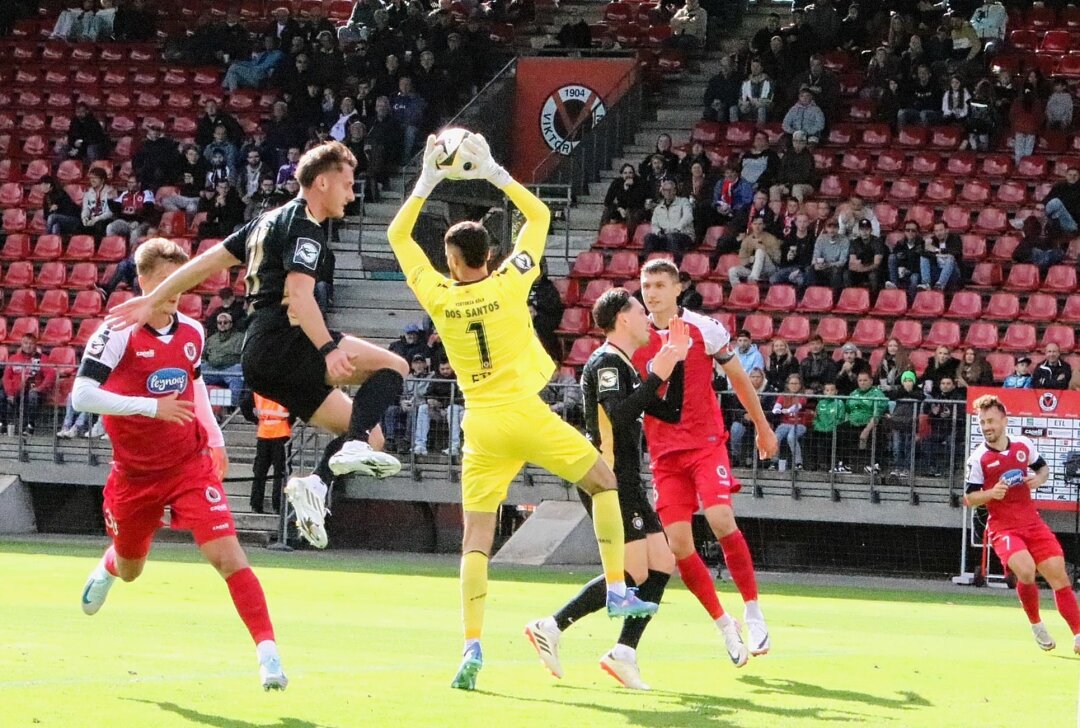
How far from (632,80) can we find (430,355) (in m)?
8.43

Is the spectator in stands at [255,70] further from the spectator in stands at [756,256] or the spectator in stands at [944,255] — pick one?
the spectator in stands at [944,255]

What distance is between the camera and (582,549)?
19406mm

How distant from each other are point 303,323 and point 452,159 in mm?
1138

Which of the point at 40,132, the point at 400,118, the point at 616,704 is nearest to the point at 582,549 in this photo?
the point at 400,118

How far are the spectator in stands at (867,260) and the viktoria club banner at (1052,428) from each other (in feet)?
12.9

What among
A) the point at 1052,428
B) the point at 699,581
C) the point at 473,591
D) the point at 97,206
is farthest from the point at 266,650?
the point at 97,206

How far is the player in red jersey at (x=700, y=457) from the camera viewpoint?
999 centimetres

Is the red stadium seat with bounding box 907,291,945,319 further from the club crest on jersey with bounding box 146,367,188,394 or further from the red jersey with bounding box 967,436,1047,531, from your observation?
the club crest on jersey with bounding box 146,367,188,394

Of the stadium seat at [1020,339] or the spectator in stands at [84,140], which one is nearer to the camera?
the stadium seat at [1020,339]

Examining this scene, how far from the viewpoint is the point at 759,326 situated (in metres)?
21.7

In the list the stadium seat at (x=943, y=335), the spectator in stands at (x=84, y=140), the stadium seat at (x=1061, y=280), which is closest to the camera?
the stadium seat at (x=943, y=335)

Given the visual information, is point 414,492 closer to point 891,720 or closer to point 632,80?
point 632,80

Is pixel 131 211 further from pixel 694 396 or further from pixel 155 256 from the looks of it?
pixel 155 256

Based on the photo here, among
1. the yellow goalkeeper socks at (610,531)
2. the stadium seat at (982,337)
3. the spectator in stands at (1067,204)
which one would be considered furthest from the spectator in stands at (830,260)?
the yellow goalkeeper socks at (610,531)
